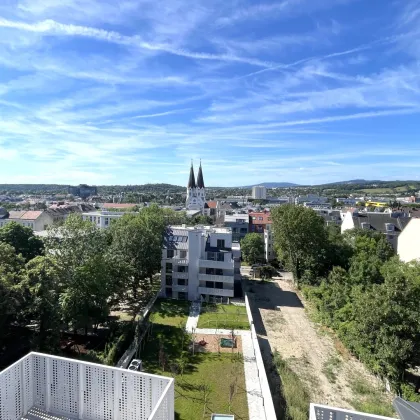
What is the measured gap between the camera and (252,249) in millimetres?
47344

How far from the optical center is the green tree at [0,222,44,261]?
34781mm

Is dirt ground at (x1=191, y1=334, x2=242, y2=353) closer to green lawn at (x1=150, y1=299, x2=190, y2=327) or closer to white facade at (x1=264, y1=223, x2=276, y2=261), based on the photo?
green lawn at (x1=150, y1=299, x2=190, y2=327)

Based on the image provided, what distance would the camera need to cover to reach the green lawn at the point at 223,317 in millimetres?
25219

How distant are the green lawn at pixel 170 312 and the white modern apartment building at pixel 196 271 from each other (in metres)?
1.40

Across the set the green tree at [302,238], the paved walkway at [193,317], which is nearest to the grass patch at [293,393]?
the paved walkway at [193,317]

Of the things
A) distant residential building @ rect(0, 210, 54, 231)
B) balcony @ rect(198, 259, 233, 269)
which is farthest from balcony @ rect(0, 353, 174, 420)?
distant residential building @ rect(0, 210, 54, 231)

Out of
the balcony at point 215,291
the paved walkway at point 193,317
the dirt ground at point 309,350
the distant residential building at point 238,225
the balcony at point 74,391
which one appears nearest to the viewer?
the balcony at point 74,391

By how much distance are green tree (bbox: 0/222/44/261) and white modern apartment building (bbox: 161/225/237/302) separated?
13630mm

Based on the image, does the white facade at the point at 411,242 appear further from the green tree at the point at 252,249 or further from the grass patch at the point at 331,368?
the grass patch at the point at 331,368

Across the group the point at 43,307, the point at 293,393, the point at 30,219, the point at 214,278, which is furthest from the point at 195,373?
the point at 30,219

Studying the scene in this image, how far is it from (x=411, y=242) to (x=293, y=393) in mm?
28026

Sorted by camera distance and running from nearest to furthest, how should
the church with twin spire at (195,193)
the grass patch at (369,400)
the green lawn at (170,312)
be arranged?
the grass patch at (369,400)
the green lawn at (170,312)
the church with twin spire at (195,193)

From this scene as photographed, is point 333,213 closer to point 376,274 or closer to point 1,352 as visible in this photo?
point 376,274

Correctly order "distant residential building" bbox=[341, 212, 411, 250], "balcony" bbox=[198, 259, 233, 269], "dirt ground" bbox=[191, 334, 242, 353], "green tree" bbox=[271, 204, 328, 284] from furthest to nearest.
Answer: "distant residential building" bbox=[341, 212, 411, 250] < "green tree" bbox=[271, 204, 328, 284] < "balcony" bbox=[198, 259, 233, 269] < "dirt ground" bbox=[191, 334, 242, 353]
